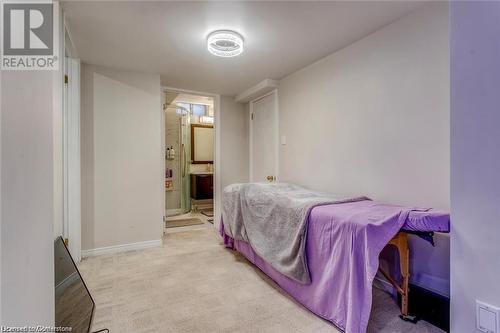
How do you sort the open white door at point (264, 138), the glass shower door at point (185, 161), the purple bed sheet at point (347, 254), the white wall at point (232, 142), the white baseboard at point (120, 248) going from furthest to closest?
the glass shower door at point (185, 161), the white wall at point (232, 142), the open white door at point (264, 138), the white baseboard at point (120, 248), the purple bed sheet at point (347, 254)

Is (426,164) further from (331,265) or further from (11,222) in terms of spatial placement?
(11,222)

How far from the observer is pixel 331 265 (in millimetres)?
1584

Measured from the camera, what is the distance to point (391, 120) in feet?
6.64

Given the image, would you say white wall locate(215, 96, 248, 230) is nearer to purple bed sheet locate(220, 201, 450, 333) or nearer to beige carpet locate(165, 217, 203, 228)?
beige carpet locate(165, 217, 203, 228)

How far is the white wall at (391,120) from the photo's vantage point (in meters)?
1.73

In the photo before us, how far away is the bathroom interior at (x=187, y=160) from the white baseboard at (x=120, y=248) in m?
1.71

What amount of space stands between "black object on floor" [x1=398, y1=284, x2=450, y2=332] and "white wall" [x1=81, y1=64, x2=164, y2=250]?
9.34 feet

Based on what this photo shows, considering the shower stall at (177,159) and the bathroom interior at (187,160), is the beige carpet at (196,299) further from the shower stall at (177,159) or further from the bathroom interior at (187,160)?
the shower stall at (177,159)

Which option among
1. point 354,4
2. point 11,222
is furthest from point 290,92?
point 11,222

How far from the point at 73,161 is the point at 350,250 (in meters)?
2.95

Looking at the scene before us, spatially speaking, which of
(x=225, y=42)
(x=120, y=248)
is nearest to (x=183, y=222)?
(x=120, y=248)

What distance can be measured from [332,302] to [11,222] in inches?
65.8

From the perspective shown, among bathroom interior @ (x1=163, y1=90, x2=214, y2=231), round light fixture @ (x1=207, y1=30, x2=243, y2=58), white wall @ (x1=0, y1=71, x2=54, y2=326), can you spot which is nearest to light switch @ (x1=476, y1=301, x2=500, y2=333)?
white wall @ (x1=0, y1=71, x2=54, y2=326)

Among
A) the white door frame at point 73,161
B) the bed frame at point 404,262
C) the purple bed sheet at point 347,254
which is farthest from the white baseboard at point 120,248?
the bed frame at point 404,262
